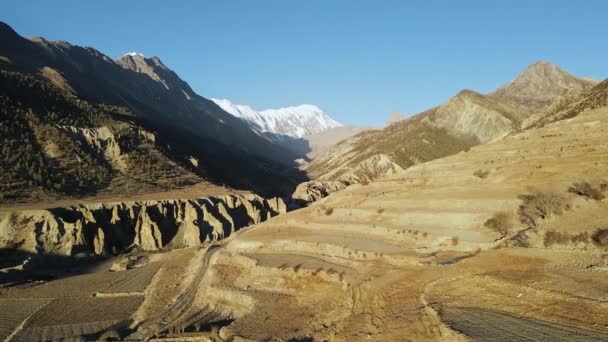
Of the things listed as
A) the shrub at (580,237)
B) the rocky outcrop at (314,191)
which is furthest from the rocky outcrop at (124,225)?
the shrub at (580,237)

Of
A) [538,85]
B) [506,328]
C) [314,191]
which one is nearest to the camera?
[506,328]

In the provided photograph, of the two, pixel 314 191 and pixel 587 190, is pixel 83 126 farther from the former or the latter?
pixel 587 190

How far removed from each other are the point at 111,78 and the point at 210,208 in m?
150

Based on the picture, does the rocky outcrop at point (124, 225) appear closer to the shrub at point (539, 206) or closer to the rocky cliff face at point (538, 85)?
the shrub at point (539, 206)

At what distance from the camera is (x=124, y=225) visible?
178 ft

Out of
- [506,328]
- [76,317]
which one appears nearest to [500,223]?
[506,328]

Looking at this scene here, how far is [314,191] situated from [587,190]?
66961mm

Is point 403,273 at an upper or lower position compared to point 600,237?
lower

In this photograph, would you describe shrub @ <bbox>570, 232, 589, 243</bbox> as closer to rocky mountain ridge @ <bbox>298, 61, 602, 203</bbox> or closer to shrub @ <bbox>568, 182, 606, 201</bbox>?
shrub @ <bbox>568, 182, 606, 201</bbox>

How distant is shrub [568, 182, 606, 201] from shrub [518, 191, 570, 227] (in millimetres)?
1209

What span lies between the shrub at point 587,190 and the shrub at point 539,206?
1.21 metres

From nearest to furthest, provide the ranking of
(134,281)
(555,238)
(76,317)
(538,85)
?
(555,238)
(76,317)
(134,281)
(538,85)

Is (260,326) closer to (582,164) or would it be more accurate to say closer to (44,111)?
(582,164)

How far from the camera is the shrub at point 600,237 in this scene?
76.8 feet
